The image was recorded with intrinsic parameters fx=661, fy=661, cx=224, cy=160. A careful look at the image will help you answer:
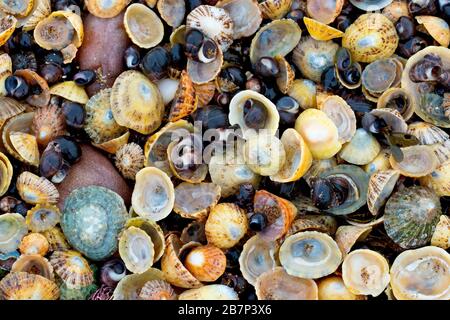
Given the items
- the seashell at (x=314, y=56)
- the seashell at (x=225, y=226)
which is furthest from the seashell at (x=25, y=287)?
the seashell at (x=314, y=56)

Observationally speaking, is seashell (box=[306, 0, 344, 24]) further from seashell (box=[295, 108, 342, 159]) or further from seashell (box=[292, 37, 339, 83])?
seashell (box=[295, 108, 342, 159])

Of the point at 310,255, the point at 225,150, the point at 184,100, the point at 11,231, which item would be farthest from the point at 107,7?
the point at 310,255

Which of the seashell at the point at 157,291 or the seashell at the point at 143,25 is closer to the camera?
the seashell at the point at 157,291

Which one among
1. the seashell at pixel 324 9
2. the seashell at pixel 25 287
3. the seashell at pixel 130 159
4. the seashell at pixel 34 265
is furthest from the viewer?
the seashell at pixel 324 9

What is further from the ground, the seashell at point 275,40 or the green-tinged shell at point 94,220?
the seashell at point 275,40

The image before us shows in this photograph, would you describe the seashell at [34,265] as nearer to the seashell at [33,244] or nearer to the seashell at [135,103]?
the seashell at [33,244]

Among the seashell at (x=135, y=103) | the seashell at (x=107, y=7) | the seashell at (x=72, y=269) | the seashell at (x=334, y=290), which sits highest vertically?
the seashell at (x=107, y=7)

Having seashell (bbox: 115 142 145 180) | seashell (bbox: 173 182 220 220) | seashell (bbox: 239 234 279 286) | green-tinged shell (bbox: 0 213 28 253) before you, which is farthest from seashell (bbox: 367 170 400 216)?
green-tinged shell (bbox: 0 213 28 253)
